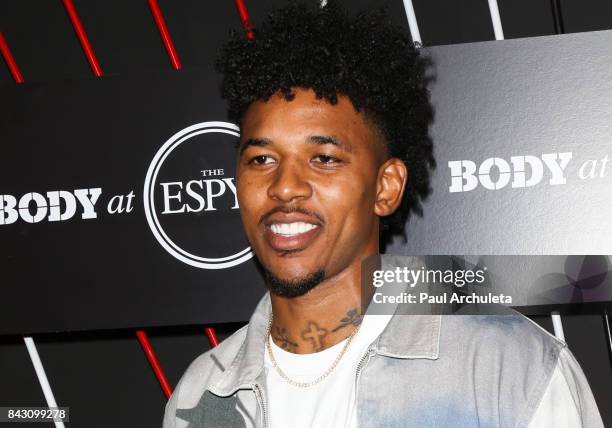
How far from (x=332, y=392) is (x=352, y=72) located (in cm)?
66

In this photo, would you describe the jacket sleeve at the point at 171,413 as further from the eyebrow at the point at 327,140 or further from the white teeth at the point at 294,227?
the eyebrow at the point at 327,140

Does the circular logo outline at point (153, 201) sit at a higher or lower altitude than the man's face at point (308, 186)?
higher

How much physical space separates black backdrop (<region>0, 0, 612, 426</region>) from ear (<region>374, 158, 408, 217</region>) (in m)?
0.66

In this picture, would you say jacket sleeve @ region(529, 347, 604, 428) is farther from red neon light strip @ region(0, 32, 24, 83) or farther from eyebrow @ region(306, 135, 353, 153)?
red neon light strip @ region(0, 32, 24, 83)

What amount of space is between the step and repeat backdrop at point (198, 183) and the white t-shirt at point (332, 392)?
12.3 inches

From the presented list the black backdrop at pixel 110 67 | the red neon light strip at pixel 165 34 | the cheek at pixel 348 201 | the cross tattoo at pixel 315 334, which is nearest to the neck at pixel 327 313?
the cross tattoo at pixel 315 334

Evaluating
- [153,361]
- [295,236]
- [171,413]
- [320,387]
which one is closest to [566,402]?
[320,387]

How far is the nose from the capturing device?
5.24 feet

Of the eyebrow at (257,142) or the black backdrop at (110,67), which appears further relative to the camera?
the black backdrop at (110,67)

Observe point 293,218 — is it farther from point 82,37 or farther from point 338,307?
point 82,37

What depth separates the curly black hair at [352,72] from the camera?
67.0 inches

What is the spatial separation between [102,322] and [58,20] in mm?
970

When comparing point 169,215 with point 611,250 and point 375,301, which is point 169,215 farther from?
point 611,250

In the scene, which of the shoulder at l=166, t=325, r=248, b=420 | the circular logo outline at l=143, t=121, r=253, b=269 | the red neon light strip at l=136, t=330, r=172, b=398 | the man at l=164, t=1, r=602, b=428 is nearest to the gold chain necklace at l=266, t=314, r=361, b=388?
the man at l=164, t=1, r=602, b=428
